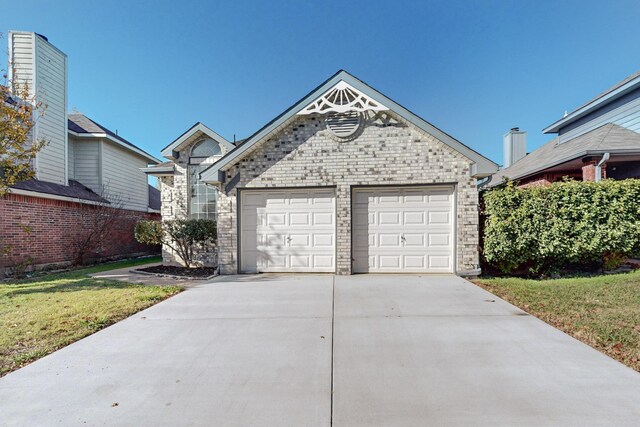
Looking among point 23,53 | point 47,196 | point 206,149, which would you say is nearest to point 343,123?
point 206,149

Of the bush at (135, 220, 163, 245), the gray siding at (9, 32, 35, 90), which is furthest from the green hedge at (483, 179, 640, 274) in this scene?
the gray siding at (9, 32, 35, 90)

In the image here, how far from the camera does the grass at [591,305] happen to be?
11.6 feet

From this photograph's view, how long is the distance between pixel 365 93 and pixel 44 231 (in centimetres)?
1163

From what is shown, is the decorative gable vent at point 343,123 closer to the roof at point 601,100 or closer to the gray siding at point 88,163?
the roof at point 601,100

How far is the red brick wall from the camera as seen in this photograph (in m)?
8.67

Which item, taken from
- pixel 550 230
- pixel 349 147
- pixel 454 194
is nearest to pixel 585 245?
pixel 550 230

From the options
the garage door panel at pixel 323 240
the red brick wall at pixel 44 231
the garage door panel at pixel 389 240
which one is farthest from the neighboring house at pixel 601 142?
the red brick wall at pixel 44 231

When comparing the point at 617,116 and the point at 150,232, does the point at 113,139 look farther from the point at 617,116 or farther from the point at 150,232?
the point at 617,116

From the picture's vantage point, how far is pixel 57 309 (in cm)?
502

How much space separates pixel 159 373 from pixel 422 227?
6701mm

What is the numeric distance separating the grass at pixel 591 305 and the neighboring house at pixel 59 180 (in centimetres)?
1315

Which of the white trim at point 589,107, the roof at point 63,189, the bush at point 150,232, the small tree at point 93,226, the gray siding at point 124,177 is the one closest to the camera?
the bush at point 150,232

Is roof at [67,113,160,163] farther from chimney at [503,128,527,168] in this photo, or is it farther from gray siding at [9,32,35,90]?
chimney at [503,128,527,168]

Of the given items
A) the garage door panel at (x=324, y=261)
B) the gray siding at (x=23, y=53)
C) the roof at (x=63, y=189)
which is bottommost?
Answer: the garage door panel at (x=324, y=261)
